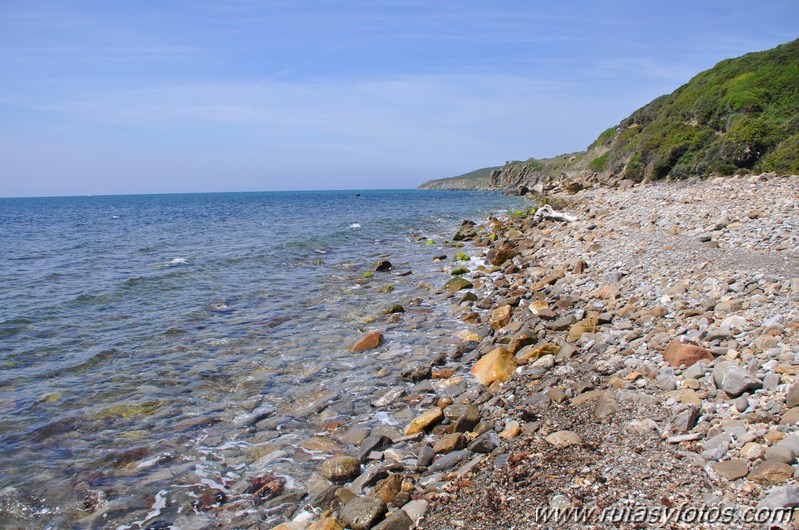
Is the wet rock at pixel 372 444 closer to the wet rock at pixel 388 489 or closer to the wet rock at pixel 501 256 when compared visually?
the wet rock at pixel 388 489

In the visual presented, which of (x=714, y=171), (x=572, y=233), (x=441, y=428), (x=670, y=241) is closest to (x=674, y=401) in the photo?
(x=441, y=428)

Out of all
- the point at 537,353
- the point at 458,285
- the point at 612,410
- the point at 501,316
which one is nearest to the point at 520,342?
the point at 537,353

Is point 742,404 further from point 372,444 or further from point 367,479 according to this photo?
point 372,444

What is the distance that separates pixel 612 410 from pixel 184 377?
7.93 metres

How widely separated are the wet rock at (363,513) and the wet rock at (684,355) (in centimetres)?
432

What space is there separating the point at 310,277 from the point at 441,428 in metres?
13.7

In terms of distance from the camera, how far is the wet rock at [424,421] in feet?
23.7

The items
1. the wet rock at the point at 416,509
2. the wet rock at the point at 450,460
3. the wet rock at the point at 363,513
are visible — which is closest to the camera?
the wet rock at the point at 416,509

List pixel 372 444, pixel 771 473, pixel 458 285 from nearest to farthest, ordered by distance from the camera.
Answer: pixel 771 473 → pixel 372 444 → pixel 458 285

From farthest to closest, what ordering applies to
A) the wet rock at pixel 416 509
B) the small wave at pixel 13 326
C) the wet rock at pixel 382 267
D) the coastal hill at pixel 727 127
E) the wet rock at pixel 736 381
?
1. the coastal hill at pixel 727 127
2. the wet rock at pixel 382 267
3. the small wave at pixel 13 326
4. the wet rock at pixel 736 381
5. the wet rock at pixel 416 509

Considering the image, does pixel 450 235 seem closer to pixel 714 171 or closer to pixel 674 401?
pixel 714 171

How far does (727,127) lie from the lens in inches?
1156

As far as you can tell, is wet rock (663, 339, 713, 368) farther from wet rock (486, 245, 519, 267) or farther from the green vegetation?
Answer: the green vegetation

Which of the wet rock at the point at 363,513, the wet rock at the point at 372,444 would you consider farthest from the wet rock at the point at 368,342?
the wet rock at the point at 363,513
